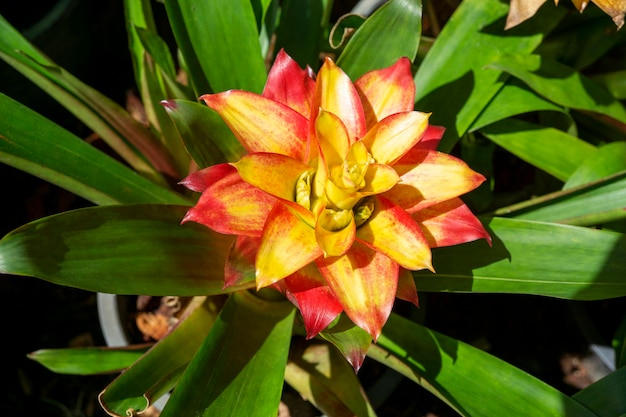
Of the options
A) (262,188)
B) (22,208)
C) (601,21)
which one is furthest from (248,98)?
(22,208)

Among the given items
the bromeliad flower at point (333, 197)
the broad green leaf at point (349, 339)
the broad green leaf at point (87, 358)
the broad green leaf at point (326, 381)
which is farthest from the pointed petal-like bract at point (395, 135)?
the broad green leaf at point (87, 358)

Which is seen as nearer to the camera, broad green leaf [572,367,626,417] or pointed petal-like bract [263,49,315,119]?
pointed petal-like bract [263,49,315,119]

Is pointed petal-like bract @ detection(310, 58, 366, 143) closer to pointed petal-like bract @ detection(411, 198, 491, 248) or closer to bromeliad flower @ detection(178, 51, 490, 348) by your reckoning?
bromeliad flower @ detection(178, 51, 490, 348)

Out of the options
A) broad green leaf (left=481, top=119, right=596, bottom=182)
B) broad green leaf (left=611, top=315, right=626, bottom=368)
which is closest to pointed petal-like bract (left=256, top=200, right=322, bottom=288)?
broad green leaf (left=481, top=119, right=596, bottom=182)

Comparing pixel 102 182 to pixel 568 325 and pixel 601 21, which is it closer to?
pixel 601 21

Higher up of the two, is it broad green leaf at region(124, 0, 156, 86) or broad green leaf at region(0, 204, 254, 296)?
broad green leaf at region(124, 0, 156, 86)

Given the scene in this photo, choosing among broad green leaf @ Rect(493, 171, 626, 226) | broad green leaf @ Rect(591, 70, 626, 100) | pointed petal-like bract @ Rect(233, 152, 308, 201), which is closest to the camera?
pointed petal-like bract @ Rect(233, 152, 308, 201)

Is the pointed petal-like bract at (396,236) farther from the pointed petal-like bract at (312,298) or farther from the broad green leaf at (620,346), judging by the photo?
the broad green leaf at (620,346)
